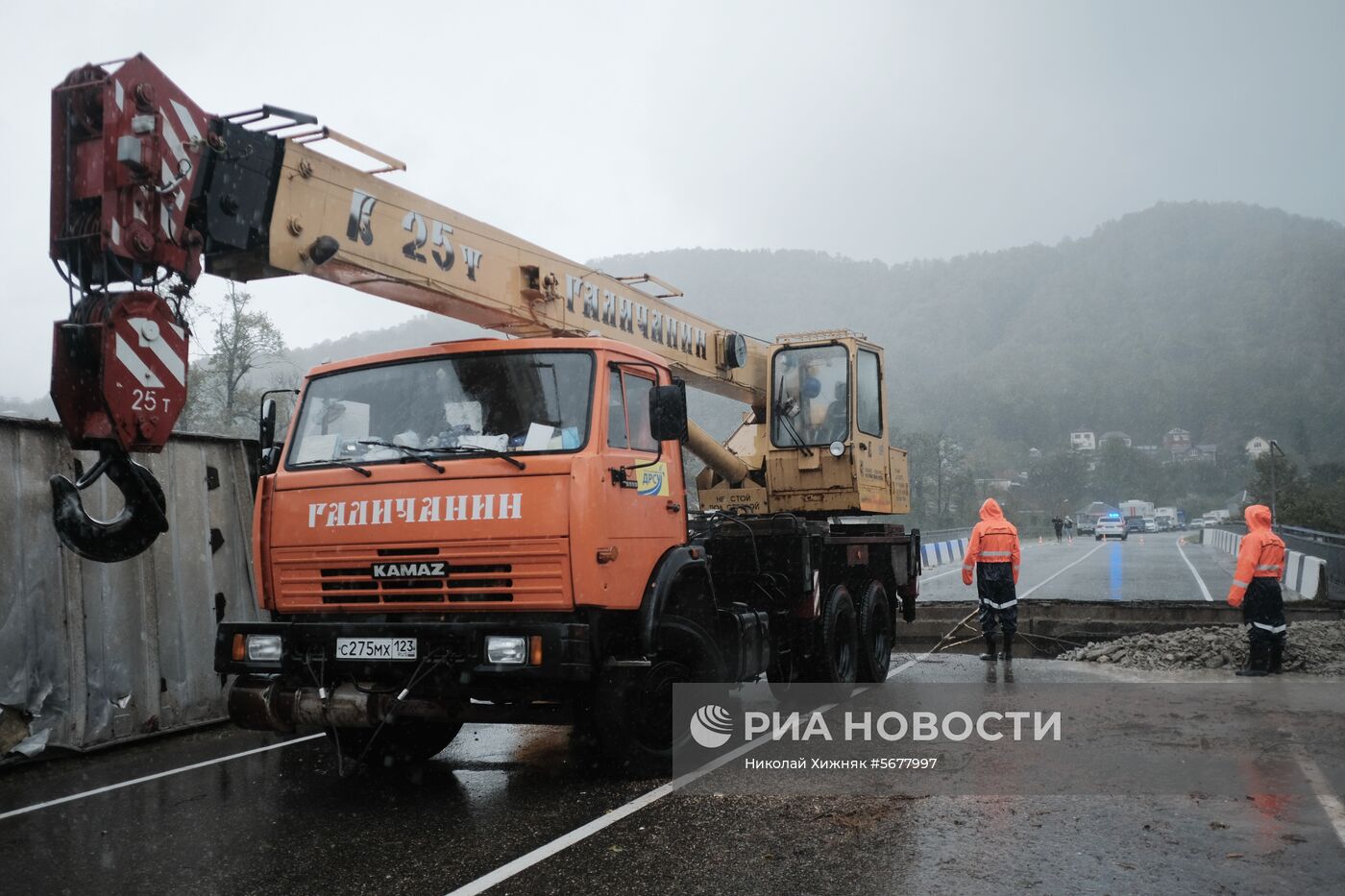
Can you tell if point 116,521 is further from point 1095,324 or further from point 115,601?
point 1095,324

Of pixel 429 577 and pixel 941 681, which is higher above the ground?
pixel 429 577

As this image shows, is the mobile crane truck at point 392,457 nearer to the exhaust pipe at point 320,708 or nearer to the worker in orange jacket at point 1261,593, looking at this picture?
the exhaust pipe at point 320,708

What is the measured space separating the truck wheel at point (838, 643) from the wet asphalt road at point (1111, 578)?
9237mm

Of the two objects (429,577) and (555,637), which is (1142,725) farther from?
(429,577)

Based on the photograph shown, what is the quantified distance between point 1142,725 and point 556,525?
477 cm

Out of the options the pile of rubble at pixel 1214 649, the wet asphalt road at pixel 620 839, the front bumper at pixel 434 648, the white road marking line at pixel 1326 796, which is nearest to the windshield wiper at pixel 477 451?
the front bumper at pixel 434 648

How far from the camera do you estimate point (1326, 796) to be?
573 cm

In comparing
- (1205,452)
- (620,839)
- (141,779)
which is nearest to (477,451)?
(620,839)

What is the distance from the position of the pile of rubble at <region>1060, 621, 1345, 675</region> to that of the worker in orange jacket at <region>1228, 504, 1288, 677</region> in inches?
13.5

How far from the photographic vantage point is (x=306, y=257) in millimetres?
5828

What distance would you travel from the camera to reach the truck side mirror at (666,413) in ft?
21.1

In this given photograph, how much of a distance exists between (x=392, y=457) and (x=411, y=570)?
0.68m

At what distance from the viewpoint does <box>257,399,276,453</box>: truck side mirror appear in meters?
6.81

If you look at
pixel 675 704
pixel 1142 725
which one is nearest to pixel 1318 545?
pixel 1142 725
